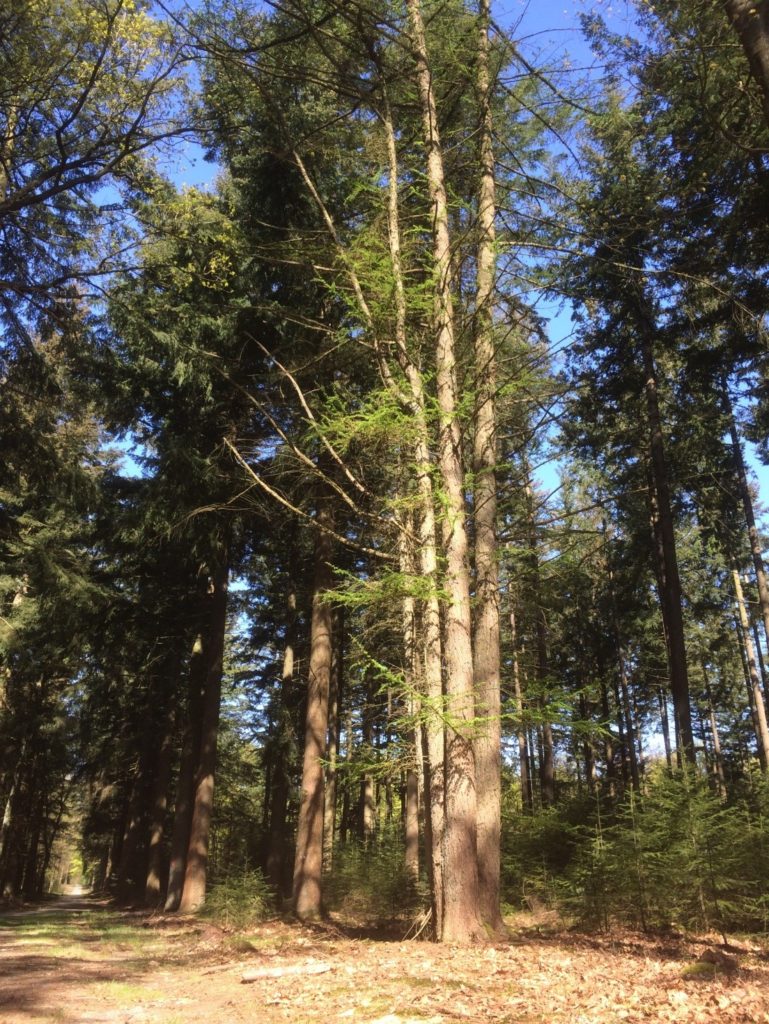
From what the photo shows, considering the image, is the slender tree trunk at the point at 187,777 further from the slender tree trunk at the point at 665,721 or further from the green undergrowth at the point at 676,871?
the slender tree trunk at the point at 665,721

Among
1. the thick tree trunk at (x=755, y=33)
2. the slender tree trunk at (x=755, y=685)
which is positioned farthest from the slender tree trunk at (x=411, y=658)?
the slender tree trunk at (x=755, y=685)

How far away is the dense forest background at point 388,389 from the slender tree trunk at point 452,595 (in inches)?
1.8

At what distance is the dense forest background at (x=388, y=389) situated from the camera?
857 cm

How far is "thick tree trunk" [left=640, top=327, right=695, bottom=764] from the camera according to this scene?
13.8 meters

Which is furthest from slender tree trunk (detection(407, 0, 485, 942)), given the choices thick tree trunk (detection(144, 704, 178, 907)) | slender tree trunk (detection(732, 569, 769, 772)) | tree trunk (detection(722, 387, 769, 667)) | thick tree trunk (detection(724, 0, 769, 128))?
slender tree trunk (detection(732, 569, 769, 772))

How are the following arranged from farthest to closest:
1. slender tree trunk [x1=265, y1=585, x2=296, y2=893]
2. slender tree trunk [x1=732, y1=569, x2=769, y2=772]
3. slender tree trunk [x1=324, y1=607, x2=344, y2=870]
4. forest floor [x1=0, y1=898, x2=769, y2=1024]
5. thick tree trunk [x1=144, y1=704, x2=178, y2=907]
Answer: slender tree trunk [x1=732, y1=569, x2=769, y2=772]
thick tree trunk [x1=144, y1=704, x2=178, y2=907]
slender tree trunk [x1=324, y1=607, x2=344, y2=870]
slender tree trunk [x1=265, y1=585, x2=296, y2=893]
forest floor [x1=0, y1=898, x2=769, y2=1024]

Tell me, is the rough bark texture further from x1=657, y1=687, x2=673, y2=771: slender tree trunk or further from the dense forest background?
x1=657, y1=687, x2=673, y2=771: slender tree trunk

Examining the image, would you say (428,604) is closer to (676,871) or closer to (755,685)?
(676,871)

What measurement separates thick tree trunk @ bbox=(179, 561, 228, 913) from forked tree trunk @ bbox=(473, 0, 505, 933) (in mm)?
7874

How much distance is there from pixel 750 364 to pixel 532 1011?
1301 cm

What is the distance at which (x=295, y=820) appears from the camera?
2150cm

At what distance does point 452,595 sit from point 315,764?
19.0 ft

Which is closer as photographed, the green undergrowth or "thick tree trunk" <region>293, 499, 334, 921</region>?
the green undergrowth

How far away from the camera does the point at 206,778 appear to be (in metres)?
15.1
